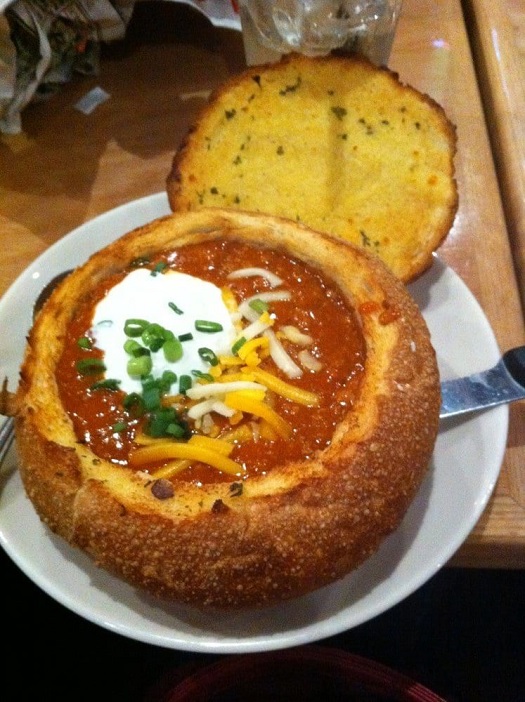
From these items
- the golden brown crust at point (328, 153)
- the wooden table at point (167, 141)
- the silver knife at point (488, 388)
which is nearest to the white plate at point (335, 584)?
the silver knife at point (488, 388)

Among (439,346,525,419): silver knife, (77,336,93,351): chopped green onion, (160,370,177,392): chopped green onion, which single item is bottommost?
(439,346,525,419): silver knife

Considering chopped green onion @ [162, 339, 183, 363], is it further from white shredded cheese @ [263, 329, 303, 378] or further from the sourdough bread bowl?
white shredded cheese @ [263, 329, 303, 378]

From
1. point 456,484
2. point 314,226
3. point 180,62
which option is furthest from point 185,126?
point 456,484

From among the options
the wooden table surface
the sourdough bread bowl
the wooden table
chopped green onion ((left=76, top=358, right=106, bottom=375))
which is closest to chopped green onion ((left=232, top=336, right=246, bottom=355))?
the sourdough bread bowl

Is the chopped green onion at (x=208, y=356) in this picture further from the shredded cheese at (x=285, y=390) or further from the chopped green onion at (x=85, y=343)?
the chopped green onion at (x=85, y=343)

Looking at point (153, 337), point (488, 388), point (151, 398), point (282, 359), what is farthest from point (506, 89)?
point (151, 398)

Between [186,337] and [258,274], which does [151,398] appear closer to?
[186,337]
